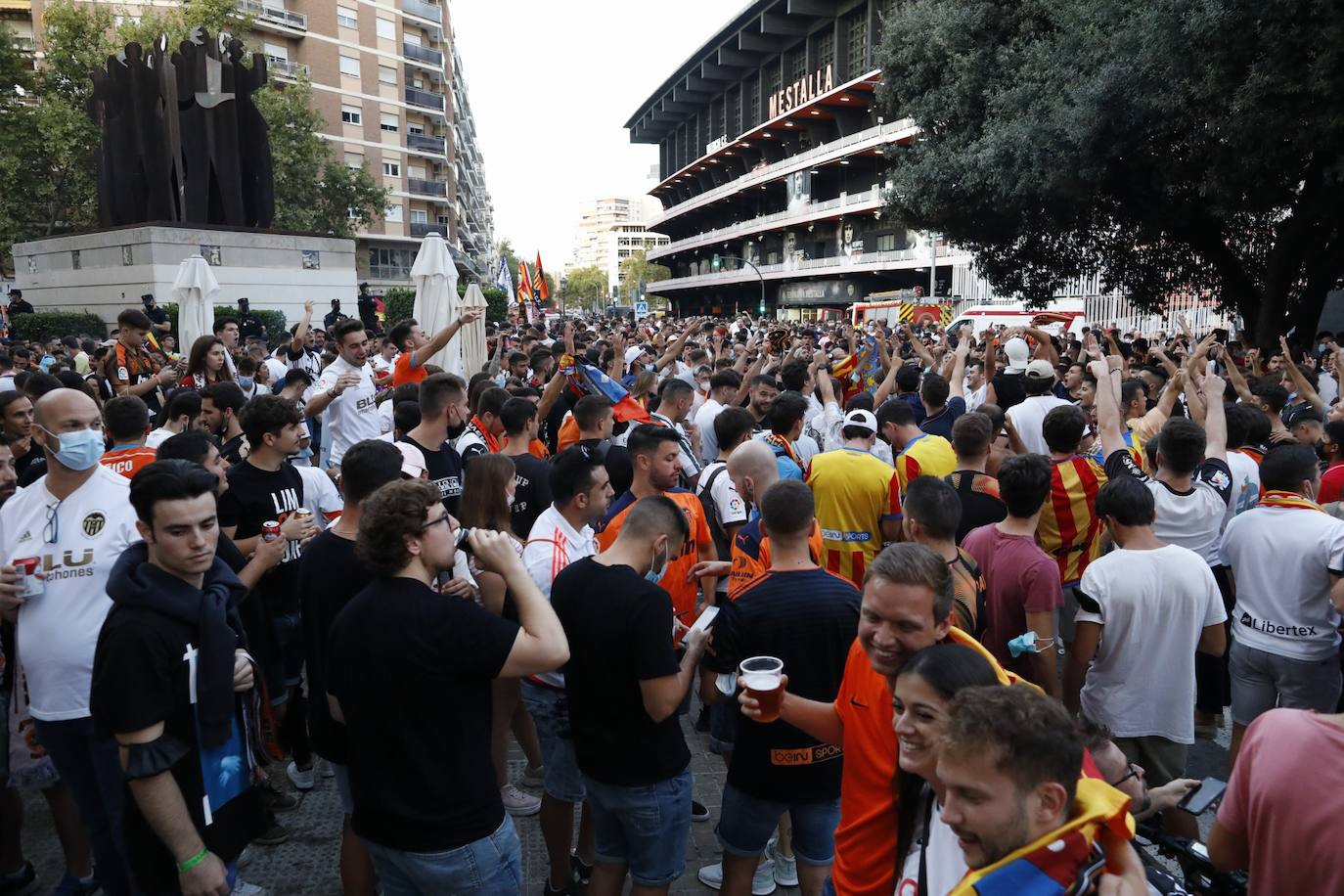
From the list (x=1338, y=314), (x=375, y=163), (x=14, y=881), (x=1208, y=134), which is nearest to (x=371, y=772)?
(x=14, y=881)

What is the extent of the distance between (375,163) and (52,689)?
58630mm

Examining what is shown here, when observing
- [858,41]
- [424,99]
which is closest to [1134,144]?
[858,41]

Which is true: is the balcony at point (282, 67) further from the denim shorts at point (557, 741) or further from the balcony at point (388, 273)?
the denim shorts at point (557, 741)

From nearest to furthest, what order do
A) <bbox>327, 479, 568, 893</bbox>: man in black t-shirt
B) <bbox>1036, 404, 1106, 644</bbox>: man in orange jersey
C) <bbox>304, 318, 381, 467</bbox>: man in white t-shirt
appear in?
<bbox>327, 479, 568, 893</bbox>: man in black t-shirt → <bbox>1036, 404, 1106, 644</bbox>: man in orange jersey → <bbox>304, 318, 381, 467</bbox>: man in white t-shirt

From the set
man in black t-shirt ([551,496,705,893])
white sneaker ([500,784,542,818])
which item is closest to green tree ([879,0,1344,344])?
man in black t-shirt ([551,496,705,893])

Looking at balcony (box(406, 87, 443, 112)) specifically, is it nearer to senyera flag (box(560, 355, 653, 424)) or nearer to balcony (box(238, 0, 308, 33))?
balcony (box(238, 0, 308, 33))

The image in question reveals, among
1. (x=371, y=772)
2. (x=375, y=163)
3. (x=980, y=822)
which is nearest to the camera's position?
(x=980, y=822)

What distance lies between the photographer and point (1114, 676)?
12.2ft

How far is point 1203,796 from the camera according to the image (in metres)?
2.07

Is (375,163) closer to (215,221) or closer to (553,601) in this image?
(215,221)

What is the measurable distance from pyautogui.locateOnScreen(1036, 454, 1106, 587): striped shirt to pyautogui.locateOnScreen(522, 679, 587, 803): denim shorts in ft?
10.00

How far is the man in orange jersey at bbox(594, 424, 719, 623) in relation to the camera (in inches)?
162

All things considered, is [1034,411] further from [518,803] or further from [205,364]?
[205,364]

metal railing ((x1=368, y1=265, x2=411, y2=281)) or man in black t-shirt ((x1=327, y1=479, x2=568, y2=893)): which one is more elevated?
metal railing ((x1=368, y1=265, x2=411, y2=281))
